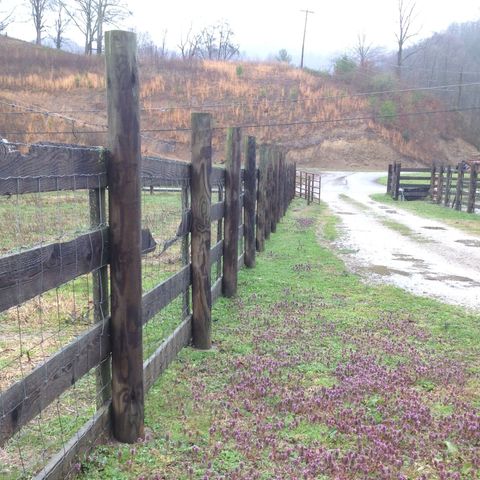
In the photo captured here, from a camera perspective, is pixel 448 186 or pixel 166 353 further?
pixel 448 186

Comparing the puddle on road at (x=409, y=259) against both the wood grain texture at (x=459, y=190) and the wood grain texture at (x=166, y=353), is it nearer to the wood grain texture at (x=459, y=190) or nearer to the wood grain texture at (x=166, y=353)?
the wood grain texture at (x=166, y=353)

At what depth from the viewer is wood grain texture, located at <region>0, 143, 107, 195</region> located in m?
2.29

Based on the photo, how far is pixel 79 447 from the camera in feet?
9.84

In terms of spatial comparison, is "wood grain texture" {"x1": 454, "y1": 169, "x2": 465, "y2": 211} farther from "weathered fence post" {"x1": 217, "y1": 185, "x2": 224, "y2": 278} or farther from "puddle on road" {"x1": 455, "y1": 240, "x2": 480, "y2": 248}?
"weathered fence post" {"x1": 217, "y1": 185, "x2": 224, "y2": 278}

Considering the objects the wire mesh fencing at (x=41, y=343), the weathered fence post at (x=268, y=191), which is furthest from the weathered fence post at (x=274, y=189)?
the wire mesh fencing at (x=41, y=343)

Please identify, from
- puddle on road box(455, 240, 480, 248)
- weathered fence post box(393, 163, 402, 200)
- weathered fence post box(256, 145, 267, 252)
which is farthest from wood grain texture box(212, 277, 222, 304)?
weathered fence post box(393, 163, 402, 200)

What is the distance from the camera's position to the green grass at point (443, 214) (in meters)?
17.2

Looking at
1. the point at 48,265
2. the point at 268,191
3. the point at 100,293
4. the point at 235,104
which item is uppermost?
the point at 235,104

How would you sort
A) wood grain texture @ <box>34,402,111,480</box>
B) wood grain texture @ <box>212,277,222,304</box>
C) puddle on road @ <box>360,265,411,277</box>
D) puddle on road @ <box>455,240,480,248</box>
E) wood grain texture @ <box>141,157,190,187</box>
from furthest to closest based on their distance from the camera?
1. puddle on road @ <box>455,240,480,248</box>
2. puddle on road @ <box>360,265,411,277</box>
3. wood grain texture @ <box>212,277,222,304</box>
4. wood grain texture @ <box>141,157,190,187</box>
5. wood grain texture @ <box>34,402,111,480</box>

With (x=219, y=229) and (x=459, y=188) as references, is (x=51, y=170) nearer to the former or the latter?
(x=219, y=229)

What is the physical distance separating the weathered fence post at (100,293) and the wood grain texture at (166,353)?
55cm

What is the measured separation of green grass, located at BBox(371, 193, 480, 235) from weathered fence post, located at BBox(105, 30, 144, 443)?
45.4 ft

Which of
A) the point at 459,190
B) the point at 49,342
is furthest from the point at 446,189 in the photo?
the point at 49,342

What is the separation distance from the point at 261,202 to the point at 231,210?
4.48m
